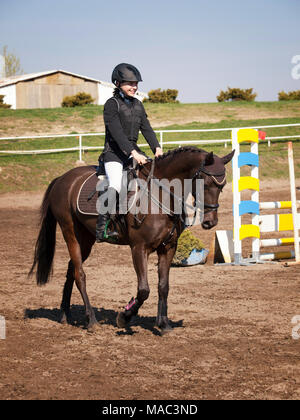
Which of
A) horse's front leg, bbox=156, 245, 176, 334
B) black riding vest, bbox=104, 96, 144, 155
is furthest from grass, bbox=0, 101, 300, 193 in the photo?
horse's front leg, bbox=156, 245, 176, 334

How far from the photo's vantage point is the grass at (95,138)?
77.9ft

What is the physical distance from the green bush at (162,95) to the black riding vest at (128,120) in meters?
40.9

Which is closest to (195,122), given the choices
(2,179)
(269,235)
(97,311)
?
(2,179)

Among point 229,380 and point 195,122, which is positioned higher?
point 195,122

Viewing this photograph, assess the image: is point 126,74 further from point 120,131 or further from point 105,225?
point 105,225

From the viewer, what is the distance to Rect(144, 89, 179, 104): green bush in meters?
46.5

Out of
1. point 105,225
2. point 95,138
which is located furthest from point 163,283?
point 95,138

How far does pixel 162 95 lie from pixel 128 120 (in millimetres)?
41651

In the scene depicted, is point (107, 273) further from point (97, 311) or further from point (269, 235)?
point (269, 235)

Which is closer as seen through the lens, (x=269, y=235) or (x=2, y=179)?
(x=269, y=235)

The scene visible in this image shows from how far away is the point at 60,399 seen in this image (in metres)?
4.15

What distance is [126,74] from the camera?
20.1 feet

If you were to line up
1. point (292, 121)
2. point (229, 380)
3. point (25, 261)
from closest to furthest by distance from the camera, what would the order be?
point (229, 380) < point (25, 261) < point (292, 121)

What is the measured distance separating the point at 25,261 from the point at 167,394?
7.03 m
